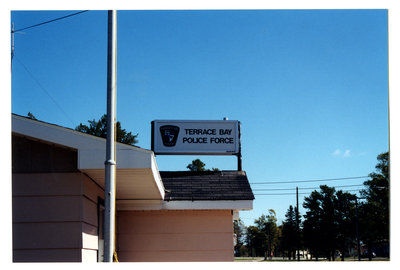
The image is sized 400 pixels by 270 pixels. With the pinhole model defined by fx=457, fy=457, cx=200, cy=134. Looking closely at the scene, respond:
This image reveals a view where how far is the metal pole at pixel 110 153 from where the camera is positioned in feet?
16.5

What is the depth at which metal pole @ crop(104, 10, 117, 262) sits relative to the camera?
5016 millimetres

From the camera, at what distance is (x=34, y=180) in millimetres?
6473

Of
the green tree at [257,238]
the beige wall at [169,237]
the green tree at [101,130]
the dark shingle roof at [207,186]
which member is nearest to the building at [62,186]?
the dark shingle roof at [207,186]

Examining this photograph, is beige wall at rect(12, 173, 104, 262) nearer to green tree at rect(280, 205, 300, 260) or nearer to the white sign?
the white sign

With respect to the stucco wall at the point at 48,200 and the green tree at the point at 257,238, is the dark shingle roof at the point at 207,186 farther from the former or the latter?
the green tree at the point at 257,238

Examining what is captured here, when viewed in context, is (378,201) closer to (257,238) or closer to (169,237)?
(169,237)

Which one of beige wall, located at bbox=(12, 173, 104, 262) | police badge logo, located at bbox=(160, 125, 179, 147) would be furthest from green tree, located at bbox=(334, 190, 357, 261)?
beige wall, located at bbox=(12, 173, 104, 262)

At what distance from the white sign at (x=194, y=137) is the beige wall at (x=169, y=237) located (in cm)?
410

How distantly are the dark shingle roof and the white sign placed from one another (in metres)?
2.51

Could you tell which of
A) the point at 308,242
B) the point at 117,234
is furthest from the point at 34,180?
the point at 308,242

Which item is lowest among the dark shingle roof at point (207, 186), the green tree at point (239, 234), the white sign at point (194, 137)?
the green tree at point (239, 234)

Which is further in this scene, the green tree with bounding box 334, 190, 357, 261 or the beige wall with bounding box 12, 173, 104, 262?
the green tree with bounding box 334, 190, 357, 261
